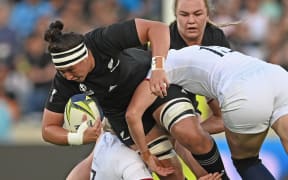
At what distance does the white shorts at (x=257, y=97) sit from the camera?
194 inches

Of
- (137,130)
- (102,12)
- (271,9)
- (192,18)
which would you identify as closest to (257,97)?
(137,130)

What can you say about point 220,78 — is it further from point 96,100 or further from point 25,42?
point 25,42

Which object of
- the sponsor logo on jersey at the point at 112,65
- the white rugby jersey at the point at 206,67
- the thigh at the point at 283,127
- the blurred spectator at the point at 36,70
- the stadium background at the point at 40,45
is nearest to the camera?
the thigh at the point at 283,127

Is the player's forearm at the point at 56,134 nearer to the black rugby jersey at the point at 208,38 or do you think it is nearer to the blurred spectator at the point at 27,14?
the black rugby jersey at the point at 208,38

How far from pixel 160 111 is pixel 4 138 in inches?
139

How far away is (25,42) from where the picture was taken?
30.3 feet

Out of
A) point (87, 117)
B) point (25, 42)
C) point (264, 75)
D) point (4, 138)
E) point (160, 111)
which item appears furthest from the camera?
point (25, 42)

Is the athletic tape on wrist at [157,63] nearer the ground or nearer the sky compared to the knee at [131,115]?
nearer the sky

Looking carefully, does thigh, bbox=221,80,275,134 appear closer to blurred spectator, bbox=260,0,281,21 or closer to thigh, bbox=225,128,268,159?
thigh, bbox=225,128,268,159

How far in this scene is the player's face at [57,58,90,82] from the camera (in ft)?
16.8

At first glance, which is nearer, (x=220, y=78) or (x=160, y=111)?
(x=220, y=78)

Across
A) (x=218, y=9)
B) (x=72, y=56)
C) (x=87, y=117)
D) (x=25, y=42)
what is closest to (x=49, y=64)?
(x=25, y=42)

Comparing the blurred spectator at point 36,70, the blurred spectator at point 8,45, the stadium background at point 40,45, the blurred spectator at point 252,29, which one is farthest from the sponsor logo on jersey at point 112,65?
the blurred spectator at point 8,45

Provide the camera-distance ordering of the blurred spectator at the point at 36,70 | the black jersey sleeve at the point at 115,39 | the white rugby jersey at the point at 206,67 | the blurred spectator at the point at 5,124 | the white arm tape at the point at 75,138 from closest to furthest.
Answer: the white rugby jersey at the point at 206,67 → the black jersey sleeve at the point at 115,39 → the white arm tape at the point at 75,138 → the blurred spectator at the point at 5,124 → the blurred spectator at the point at 36,70
